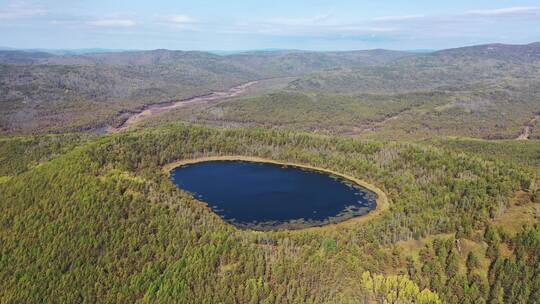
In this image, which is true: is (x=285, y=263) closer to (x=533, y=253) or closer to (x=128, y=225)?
(x=128, y=225)

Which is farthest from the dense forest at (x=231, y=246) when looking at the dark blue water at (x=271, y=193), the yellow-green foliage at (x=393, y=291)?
the dark blue water at (x=271, y=193)

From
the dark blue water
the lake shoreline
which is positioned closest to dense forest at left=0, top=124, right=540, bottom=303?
the lake shoreline

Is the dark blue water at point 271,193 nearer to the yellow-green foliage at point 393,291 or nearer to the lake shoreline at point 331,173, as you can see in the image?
the lake shoreline at point 331,173

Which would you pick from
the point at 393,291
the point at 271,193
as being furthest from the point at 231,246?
the point at 271,193

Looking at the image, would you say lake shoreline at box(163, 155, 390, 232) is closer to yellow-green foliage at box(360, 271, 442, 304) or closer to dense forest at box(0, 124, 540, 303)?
dense forest at box(0, 124, 540, 303)

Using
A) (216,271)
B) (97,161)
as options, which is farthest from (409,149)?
(97,161)

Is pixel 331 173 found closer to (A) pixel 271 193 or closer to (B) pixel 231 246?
(A) pixel 271 193
